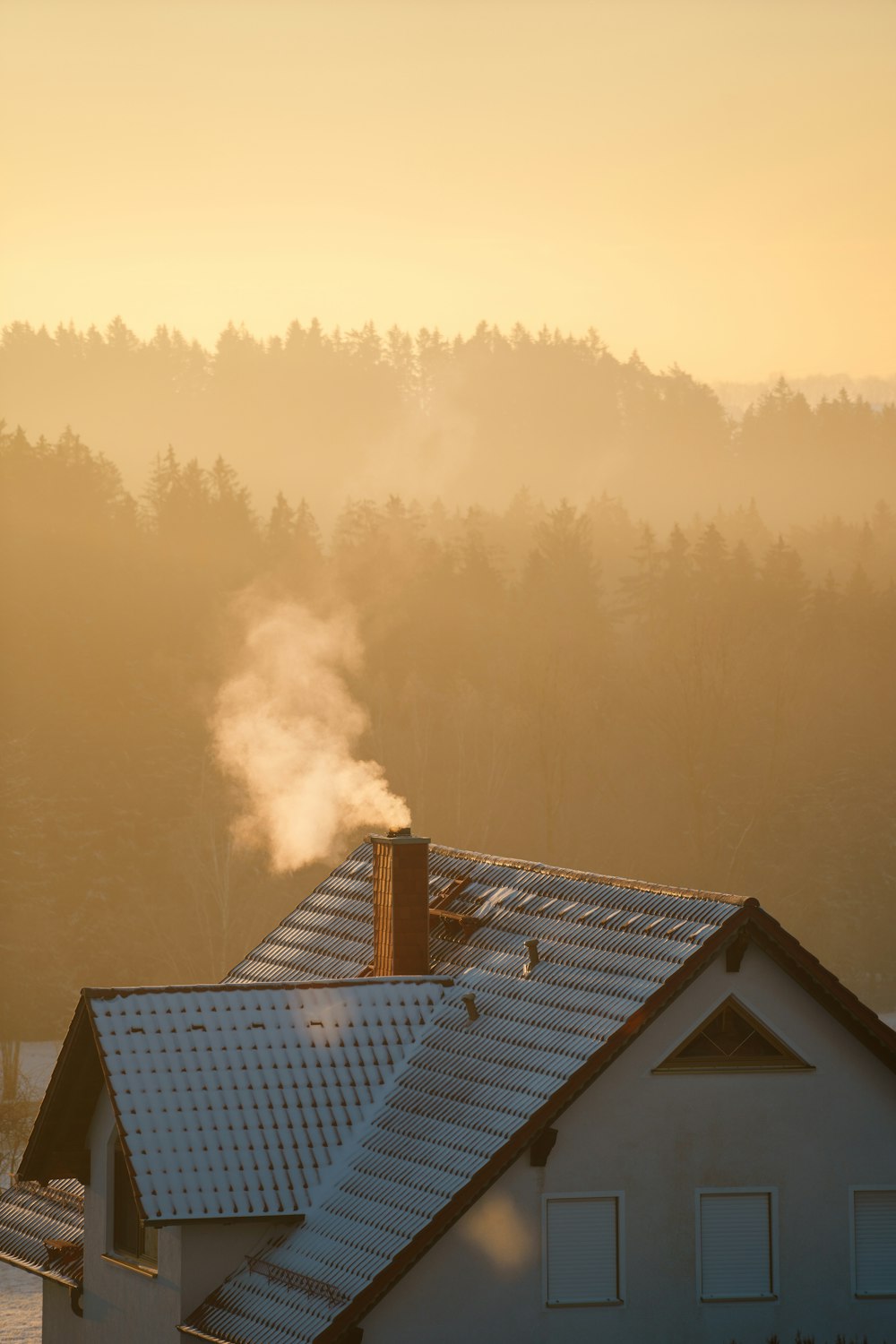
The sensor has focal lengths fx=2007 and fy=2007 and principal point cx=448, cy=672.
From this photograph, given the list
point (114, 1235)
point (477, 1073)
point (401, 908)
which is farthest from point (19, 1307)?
point (477, 1073)

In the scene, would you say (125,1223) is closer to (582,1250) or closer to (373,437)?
(582,1250)

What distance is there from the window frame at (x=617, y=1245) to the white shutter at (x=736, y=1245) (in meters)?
0.85

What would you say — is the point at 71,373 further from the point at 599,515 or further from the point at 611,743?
the point at 611,743

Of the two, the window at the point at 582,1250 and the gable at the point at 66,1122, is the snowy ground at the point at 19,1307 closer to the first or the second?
the gable at the point at 66,1122

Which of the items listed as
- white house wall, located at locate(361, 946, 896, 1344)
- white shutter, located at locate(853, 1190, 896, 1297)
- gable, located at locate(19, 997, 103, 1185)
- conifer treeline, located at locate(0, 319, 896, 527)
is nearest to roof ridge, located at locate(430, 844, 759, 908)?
white house wall, located at locate(361, 946, 896, 1344)

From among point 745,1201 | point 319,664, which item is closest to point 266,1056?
point 745,1201

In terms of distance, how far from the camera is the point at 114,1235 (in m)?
20.5

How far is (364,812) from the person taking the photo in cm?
3281

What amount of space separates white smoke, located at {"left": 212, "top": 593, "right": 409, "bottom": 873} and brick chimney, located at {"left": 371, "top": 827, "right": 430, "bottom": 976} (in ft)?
134

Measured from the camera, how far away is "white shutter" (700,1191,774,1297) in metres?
19.2

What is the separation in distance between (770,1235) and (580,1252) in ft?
6.51

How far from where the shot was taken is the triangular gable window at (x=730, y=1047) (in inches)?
755

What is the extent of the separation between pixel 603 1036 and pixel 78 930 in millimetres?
60662

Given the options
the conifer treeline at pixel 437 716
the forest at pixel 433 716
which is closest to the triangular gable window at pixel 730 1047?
the forest at pixel 433 716
